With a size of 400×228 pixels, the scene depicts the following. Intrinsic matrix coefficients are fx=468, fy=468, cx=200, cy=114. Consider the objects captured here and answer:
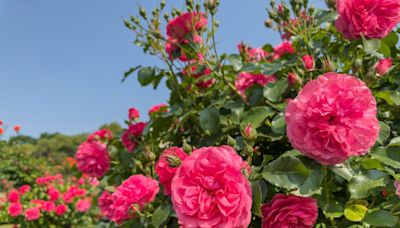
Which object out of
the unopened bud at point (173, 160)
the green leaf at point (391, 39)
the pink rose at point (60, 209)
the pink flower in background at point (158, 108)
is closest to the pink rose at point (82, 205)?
the pink rose at point (60, 209)

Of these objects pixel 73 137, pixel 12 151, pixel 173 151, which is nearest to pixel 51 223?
pixel 12 151

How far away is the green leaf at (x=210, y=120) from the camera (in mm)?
1449

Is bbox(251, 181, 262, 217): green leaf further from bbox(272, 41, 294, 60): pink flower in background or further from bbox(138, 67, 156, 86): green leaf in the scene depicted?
bbox(272, 41, 294, 60): pink flower in background

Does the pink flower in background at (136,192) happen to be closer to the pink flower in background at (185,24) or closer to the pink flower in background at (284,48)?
the pink flower in background at (185,24)

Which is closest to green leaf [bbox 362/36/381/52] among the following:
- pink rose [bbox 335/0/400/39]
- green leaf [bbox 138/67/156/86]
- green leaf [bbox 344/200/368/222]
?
pink rose [bbox 335/0/400/39]

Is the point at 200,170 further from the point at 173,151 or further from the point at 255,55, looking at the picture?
the point at 255,55

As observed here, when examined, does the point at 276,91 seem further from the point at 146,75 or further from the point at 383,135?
the point at 146,75

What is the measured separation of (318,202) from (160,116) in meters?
0.79

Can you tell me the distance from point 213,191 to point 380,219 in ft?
1.29

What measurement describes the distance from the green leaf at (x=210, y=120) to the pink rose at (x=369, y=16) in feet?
1.55

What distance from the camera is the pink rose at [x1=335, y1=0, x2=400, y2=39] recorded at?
1.23 metres

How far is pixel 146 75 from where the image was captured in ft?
5.96

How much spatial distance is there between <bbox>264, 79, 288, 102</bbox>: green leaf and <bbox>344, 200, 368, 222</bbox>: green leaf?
37 cm

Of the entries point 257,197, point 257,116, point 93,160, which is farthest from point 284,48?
point 257,197
